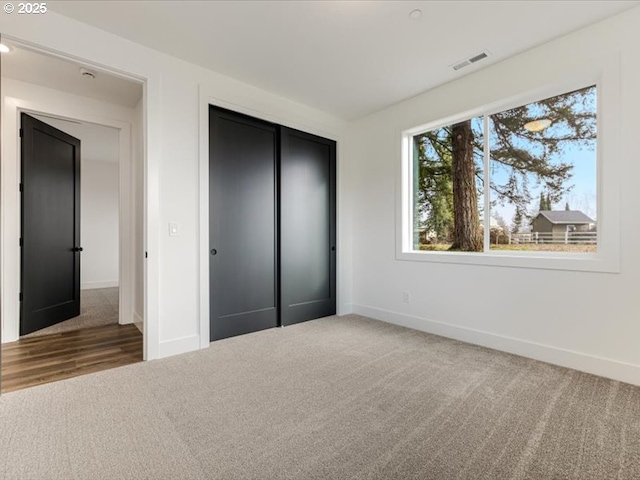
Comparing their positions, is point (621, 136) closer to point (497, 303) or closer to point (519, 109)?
point (519, 109)

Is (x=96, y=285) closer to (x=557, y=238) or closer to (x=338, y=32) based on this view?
(x=338, y=32)

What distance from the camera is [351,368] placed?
253 centimetres

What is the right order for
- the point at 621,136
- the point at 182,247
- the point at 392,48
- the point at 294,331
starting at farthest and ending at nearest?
1. the point at 294,331
2. the point at 182,247
3. the point at 392,48
4. the point at 621,136

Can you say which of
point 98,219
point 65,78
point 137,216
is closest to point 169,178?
point 137,216

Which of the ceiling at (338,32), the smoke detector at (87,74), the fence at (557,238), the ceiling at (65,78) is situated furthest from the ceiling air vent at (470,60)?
the smoke detector at (87,74)

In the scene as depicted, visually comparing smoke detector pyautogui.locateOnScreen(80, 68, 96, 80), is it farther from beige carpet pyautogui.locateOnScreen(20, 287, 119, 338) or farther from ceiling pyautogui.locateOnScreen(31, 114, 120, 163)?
beige carpet pyautogui.locateOnScreen(20, 287, 119, 338)

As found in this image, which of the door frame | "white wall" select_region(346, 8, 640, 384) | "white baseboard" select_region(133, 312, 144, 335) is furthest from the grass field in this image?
the door frame

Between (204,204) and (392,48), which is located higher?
(392,48)

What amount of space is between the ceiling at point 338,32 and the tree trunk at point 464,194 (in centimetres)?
65

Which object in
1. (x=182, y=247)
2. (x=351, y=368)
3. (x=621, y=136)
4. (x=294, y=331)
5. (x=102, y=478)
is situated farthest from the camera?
(x=294, y=331)

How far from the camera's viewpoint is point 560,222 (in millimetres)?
2727

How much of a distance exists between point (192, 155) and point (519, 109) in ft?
10.5

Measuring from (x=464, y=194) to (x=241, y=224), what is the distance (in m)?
2.50

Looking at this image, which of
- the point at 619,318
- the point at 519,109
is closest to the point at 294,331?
the point at 619,318
